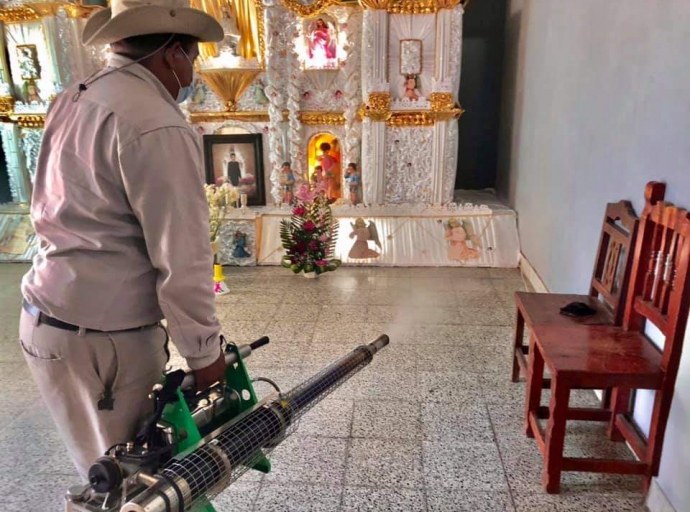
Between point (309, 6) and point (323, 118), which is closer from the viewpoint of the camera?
point (309, 6)

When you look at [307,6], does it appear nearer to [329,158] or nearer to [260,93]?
[260,93]

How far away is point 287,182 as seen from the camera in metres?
5.41

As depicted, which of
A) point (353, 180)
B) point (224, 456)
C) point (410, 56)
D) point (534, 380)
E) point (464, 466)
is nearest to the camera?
point (224, 456)

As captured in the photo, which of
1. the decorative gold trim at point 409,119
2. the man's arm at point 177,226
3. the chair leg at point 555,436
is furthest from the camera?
the decorative gold trim at point 409,119

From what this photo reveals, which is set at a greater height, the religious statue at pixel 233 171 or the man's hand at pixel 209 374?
the man's hand at pixel 209 374

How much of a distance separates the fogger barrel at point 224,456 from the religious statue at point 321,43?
180 inches

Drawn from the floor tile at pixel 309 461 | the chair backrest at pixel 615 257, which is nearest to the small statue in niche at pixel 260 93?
the chair backrest at pixel 615 257

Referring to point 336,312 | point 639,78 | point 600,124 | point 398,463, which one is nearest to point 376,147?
point 336,312

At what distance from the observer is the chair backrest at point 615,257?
6.76 feet

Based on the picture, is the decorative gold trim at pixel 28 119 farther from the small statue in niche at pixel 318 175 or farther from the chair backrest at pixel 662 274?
the chair backrest at pixel 662 274

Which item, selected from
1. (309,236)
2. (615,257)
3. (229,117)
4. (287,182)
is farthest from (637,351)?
(229,117)

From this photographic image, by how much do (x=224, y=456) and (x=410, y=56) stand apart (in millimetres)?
4718

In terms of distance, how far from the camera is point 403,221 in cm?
501

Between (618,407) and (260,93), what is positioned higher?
(260,93)
